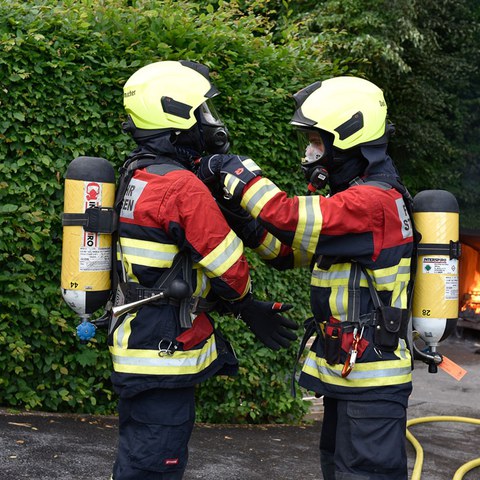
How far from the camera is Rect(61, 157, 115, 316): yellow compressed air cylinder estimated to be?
363 centimetres

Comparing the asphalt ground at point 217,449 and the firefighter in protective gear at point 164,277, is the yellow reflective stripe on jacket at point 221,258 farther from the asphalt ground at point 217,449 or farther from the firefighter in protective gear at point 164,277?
the asphalt ground at point 217,449

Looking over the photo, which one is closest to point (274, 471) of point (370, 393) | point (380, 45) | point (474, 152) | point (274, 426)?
point (274, 426)

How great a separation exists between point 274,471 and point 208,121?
268 cm

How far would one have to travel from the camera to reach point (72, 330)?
562cm

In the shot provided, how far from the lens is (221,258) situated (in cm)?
343

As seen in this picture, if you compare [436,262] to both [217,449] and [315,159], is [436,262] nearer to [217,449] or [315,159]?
[315,159]

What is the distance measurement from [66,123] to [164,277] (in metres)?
2.40

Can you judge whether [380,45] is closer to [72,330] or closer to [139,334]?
[72,330]

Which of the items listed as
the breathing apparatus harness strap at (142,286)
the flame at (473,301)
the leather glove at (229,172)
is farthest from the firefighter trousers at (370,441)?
the flame at (473,301)

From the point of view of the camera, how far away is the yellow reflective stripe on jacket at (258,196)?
11.2 ft

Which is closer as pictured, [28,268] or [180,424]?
[180,424]

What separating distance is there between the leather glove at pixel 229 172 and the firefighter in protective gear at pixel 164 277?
0.11 meters

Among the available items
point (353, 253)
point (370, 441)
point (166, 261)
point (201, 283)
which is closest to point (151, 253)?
point (166, 261)

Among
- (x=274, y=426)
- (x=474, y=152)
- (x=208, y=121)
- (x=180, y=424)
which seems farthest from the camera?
(x=474, y=152)
